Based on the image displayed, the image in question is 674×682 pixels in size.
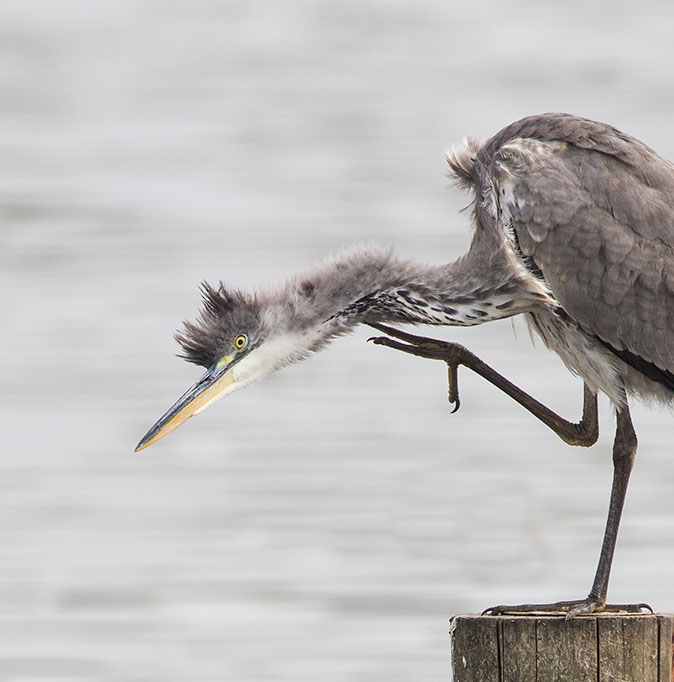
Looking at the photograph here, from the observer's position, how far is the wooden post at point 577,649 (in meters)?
4.34

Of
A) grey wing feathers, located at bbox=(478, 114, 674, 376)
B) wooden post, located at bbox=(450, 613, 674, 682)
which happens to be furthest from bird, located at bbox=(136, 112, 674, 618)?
wooden post, located at bbox=(450, 613, 674, 682)

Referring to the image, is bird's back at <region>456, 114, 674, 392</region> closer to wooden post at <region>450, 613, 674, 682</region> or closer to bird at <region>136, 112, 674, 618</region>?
bird at <region>136, 112, 674, 618</region>

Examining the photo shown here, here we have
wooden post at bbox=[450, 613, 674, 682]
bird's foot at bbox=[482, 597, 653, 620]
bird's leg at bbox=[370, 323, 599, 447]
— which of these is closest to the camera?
wooden post at bbox=[450, 613, 674, 682]

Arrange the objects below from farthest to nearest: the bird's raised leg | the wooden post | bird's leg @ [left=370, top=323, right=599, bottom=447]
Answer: bird's leg @ [left=370, top=323, right=599, bottom=447], the bird's raised leg, the wooden post

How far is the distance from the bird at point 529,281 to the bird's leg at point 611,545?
0.01 meters

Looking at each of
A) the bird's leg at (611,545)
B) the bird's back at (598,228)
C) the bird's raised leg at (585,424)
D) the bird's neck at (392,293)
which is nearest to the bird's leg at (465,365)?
the bird's raised leg at (585,424)

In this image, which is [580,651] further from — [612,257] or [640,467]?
[640,467]

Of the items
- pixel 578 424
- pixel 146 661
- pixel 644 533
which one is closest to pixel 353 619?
pixel 146 661

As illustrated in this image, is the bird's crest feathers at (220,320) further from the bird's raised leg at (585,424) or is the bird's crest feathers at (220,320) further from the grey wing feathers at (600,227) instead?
the grey wing feathers at (600,227)

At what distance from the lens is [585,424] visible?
621cm

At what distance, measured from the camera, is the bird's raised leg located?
17.7 feet

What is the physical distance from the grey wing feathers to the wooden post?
1.43 meters

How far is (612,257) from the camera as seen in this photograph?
5469 millimetres

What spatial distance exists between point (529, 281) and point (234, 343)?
1.07m
